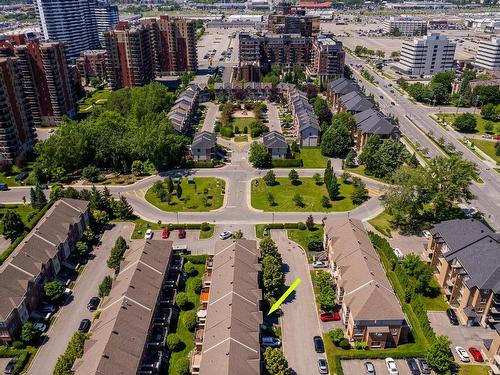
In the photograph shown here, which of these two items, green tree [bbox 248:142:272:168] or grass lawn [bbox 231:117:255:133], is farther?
grass lawn [bbox 231:117:255:133]

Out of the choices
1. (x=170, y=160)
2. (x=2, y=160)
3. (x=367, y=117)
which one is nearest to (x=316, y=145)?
(x=367, y=117)

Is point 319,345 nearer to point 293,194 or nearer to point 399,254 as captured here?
point 399,254

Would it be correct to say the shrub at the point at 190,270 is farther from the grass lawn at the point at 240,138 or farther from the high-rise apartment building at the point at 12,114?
the high-rise apartment building at the point at 12,114

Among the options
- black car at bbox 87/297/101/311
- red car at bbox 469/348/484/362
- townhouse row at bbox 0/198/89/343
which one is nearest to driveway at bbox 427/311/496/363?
red car at bbox 469/348/484/362

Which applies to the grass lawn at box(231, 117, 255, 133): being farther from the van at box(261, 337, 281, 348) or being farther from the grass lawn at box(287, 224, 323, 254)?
the van at box(261, 337, 281, 348)

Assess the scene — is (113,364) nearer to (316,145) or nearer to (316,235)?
(316,235)

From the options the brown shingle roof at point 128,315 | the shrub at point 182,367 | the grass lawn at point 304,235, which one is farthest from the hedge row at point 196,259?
the shrub at point 182,367
